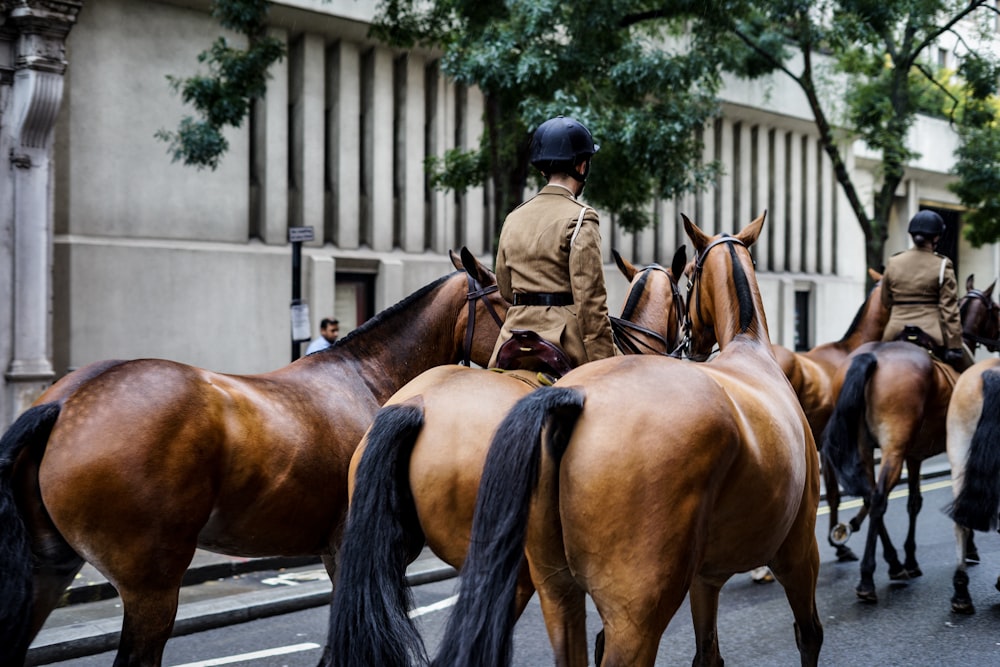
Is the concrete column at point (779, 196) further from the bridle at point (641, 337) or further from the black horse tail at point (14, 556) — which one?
the black horse tail at point (14, 556)

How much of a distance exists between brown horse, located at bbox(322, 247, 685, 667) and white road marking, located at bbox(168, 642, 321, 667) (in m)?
2.79

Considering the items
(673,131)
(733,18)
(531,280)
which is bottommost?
(531,280)

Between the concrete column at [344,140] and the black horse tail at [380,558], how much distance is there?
1348 centimetres

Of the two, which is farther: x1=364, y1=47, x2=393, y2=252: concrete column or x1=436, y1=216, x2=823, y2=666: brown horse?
x1=364, y1=47, x2=393, y2=252: concrete column

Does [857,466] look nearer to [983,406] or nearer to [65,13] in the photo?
[983,406]

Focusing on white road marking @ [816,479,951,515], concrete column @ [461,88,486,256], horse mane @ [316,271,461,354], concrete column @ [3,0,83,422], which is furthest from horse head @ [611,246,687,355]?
concrete column @ [461,88,486,256]

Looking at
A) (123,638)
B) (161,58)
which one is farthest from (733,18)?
(123,638)

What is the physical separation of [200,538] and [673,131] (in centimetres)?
862

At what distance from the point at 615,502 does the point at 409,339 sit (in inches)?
101

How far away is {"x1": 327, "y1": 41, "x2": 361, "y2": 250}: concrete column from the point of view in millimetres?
17141

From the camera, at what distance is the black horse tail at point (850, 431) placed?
8773 millimetres

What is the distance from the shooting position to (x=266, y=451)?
5.00 meters

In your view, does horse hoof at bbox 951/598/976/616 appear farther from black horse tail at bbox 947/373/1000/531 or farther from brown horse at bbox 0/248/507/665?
brown horse at bbox 0/248/507/665

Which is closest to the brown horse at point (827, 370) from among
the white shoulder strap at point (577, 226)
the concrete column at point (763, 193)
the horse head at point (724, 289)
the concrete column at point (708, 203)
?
the horse head at point (724, 289)
